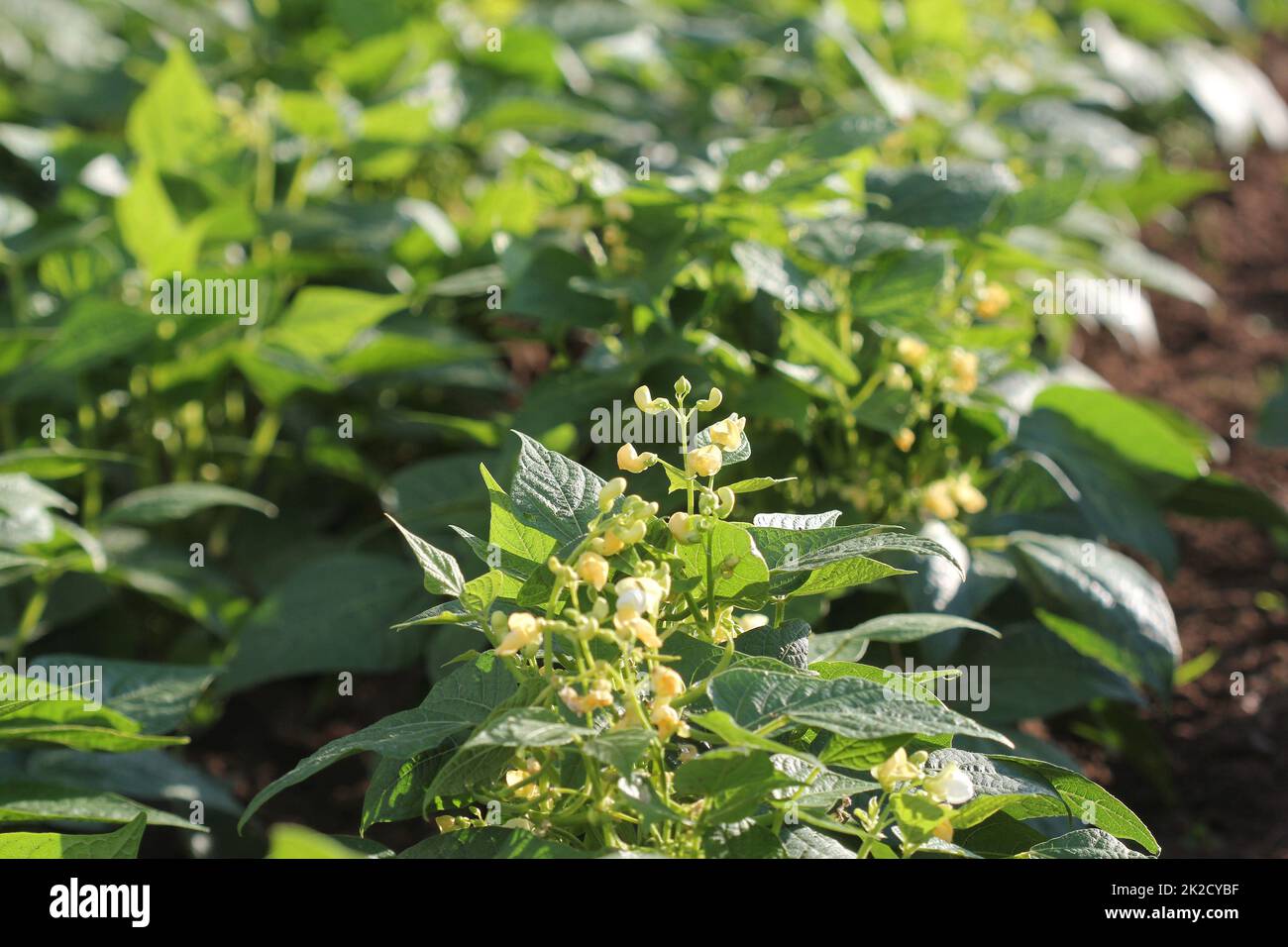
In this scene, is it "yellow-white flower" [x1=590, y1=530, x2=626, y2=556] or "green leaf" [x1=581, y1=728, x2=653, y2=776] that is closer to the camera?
"green leaf" [x1=581, y1=728, x2=653, y2=776]

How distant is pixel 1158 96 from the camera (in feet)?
10.8

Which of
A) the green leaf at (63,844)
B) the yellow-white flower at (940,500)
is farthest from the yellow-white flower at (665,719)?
the yellow-white flower at (940,500)

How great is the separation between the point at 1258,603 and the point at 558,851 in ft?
5.76

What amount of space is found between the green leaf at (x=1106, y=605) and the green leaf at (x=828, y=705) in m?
0.64

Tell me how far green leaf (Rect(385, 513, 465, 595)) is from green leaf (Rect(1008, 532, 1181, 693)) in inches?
31.3

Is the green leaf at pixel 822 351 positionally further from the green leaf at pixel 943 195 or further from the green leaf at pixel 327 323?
the green leaf at pixel 327 323

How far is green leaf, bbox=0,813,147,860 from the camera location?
3.71ft

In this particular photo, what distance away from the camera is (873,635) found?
1.30 metres

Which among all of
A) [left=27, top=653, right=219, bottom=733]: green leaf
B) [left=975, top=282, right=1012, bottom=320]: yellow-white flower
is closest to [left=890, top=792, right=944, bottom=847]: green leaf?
[left=27, top=653, right=219, bottom=733]: green leaf

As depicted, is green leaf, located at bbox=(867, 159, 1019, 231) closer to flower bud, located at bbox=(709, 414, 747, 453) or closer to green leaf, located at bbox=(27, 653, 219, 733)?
flower bud, located at bbox=(709, 414, 747, 453)

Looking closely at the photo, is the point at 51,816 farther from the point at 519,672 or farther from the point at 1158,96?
the point at 1158,96

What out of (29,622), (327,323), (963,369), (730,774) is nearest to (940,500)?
(963,369)

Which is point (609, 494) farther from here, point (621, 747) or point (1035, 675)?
point (1035, 675)

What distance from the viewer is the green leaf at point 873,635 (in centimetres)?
130
